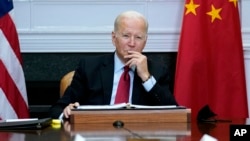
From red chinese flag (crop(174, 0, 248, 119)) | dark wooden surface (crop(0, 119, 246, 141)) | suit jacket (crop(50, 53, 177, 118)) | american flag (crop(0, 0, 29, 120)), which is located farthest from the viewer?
red chinese flag (crop(174, 0, 248, 119))

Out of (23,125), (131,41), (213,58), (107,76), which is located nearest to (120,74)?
(107,76)

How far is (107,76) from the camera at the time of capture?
356cm

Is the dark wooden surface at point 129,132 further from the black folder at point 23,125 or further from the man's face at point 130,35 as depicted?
the man's face at point 130,35

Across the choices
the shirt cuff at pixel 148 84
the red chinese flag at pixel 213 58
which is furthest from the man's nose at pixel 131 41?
the red chinese flag at pixel 213 58

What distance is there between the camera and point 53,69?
499 centimetres

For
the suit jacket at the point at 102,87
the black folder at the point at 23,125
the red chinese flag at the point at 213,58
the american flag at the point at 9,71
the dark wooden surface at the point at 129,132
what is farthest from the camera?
the red chinese flag at the point at 213,58

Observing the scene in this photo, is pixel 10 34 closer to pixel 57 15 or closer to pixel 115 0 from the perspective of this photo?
pixel 57 15

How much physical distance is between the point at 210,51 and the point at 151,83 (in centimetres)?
126

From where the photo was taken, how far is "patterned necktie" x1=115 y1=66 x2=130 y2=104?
3457 mm

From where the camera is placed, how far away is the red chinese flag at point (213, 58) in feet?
14.8

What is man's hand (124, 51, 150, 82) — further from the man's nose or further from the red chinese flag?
the red chinese flag

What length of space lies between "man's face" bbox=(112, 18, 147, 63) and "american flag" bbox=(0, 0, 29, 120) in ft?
3.50

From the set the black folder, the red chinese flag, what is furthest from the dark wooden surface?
the red chinese flag

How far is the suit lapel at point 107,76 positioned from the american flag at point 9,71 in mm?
940
